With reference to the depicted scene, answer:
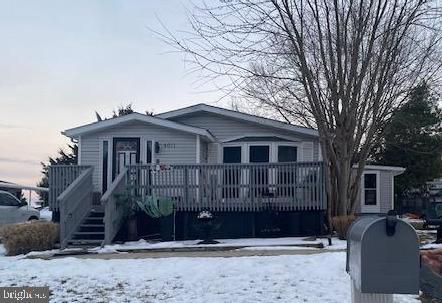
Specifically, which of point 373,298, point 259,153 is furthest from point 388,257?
point 259,153

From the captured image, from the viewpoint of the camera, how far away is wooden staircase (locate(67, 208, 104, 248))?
48.9 ft

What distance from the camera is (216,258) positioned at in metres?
11.2

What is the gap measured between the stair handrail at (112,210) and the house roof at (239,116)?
4.15 meters

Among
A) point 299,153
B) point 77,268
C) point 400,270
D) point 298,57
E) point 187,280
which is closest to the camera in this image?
point 400,270

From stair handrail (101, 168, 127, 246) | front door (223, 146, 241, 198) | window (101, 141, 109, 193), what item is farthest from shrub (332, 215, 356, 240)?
window (101, 141, 109, 193)

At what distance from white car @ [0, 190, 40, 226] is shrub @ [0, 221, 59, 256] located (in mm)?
5287

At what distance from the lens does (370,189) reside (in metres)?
26.0

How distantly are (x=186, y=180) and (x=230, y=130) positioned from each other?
4.24 meters

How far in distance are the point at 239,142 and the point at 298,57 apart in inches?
182

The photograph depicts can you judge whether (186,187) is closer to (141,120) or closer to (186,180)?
(186,180)

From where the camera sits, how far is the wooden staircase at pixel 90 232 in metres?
14.9

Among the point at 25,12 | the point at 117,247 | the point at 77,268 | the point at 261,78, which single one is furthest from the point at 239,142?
the point at 77,268

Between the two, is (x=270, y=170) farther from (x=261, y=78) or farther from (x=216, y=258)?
(x=216, y=258)

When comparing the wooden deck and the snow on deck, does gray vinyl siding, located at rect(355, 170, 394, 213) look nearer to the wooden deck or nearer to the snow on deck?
the wooden deck
